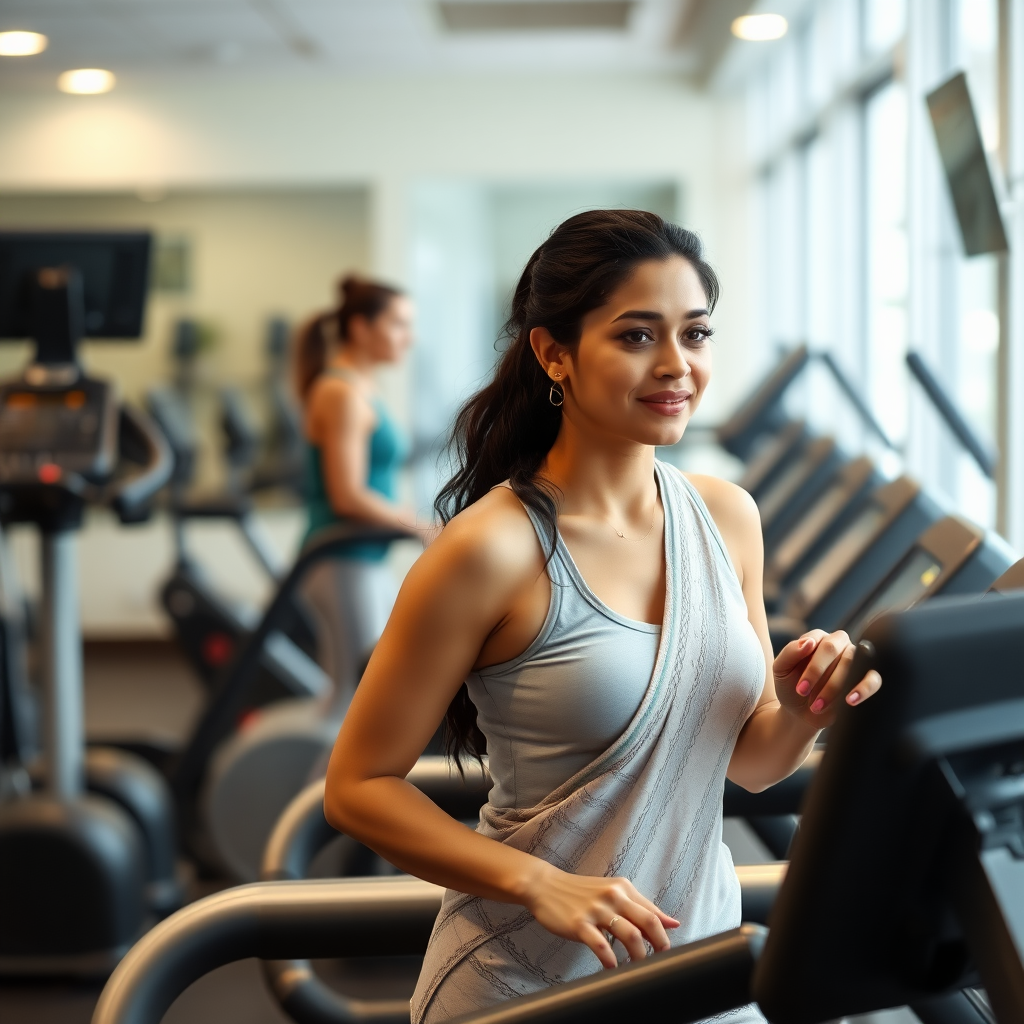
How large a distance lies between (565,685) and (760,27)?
Result: 15.3 ft

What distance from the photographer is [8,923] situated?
3.01m

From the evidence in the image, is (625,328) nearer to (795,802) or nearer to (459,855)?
(459,855)

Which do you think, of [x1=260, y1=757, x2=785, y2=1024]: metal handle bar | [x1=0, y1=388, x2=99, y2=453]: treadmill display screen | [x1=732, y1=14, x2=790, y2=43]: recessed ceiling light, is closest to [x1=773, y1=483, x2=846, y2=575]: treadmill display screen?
[x1=260, y1=757, x2=785, y2=1024]: metal handle bar

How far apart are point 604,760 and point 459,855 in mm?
158

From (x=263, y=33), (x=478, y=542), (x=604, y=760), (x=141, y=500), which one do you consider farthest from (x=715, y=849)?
(x=263, y=33)

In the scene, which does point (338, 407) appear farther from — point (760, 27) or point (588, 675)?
A: point (760, 27)

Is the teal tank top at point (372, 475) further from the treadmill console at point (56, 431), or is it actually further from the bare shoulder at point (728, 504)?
the bare shoulder at point (728, 504)

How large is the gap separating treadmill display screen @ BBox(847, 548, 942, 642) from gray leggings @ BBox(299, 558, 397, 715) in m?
1.57

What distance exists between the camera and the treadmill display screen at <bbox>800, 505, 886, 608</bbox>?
7.79 feet

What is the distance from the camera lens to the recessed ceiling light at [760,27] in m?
5.12

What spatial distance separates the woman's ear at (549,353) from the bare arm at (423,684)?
0.18 m

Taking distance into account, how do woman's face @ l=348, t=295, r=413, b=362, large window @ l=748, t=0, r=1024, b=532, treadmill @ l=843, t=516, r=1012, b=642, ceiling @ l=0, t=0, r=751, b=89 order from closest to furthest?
1. treadmill @ l=843, t=516, r=1012, b=642
2. woman's face @ l=348, t=295, r=413, b=362
3. large window @ l=748, t=0, r=1024, b=532
4. ceiling @ l=0, t=0, r=751, b=89

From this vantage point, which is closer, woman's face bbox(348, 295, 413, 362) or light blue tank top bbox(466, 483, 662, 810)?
light blue tank top bbox(466, 483, 662, 810)

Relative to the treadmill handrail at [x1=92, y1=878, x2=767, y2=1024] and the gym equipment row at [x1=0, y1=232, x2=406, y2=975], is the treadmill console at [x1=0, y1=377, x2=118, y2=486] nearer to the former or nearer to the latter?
the gym equipment row at [x1=0, y1=232, x2=406, y2=975]
